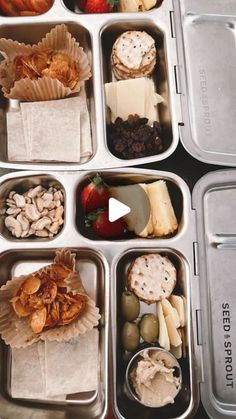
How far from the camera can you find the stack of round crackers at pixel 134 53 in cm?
140

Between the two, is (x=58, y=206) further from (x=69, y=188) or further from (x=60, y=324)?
(x=60, y=324)

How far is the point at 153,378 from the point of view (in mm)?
1152

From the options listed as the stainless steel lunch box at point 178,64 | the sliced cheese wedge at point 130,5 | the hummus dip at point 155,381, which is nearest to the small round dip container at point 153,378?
the hummus dip at point 155,381

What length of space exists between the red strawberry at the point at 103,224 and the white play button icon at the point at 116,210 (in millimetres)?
11

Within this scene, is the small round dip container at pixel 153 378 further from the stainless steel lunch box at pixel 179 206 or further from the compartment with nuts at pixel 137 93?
the compartment with nuts at pixel 137 93

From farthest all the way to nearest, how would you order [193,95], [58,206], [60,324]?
[193,95]
[58,206]
[60,324]

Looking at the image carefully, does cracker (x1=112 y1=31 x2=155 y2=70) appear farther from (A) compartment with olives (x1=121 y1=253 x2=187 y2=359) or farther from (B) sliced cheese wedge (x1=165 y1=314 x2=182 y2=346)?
(B) sliced cheese wedge (x1=165 y1=314 x2=182 y2=346)

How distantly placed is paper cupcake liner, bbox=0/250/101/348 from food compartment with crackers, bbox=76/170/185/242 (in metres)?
0.12

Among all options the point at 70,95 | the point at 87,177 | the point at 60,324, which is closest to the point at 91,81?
the point at 70,95

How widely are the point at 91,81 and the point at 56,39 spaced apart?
15 centimetres

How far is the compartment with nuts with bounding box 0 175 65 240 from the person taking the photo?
1.28 m

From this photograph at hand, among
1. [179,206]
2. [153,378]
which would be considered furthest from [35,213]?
[153,378]

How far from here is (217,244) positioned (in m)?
1.30

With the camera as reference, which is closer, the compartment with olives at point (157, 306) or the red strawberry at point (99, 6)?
the compartment with olives at point (157, 306)
